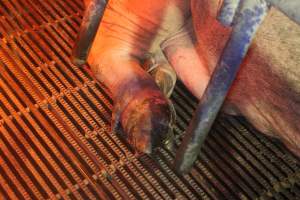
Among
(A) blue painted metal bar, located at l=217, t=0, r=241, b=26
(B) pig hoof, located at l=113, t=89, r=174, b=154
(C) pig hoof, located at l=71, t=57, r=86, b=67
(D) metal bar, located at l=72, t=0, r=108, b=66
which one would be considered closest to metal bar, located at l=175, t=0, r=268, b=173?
(A) blue painted metal bar, located at l=217, t=0, r=241, b=26

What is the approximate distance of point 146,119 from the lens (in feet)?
4.92

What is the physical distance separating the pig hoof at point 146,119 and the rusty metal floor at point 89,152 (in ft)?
0.43

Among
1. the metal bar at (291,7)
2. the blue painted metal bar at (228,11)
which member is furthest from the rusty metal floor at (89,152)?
the metal bar at (291,7)

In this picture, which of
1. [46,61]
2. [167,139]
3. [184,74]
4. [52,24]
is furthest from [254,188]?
[52,24]

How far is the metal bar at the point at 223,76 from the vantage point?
0.93 m

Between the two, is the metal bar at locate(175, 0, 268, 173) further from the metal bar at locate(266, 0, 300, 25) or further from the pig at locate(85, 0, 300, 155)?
the pig at locate(85, 0, 300, 155)

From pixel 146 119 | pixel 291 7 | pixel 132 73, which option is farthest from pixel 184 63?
pixel 291 7

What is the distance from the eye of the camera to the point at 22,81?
5.97ft

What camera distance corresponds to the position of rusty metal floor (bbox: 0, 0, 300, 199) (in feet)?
5.10

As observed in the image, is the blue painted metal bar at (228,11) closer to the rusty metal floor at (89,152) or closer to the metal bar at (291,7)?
the metal bar at (291,7)

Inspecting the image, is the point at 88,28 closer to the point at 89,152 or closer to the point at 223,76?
the point at 89,152

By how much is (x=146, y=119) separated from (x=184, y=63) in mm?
383

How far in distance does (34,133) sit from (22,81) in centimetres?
28

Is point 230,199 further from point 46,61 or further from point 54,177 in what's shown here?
point 46,61
